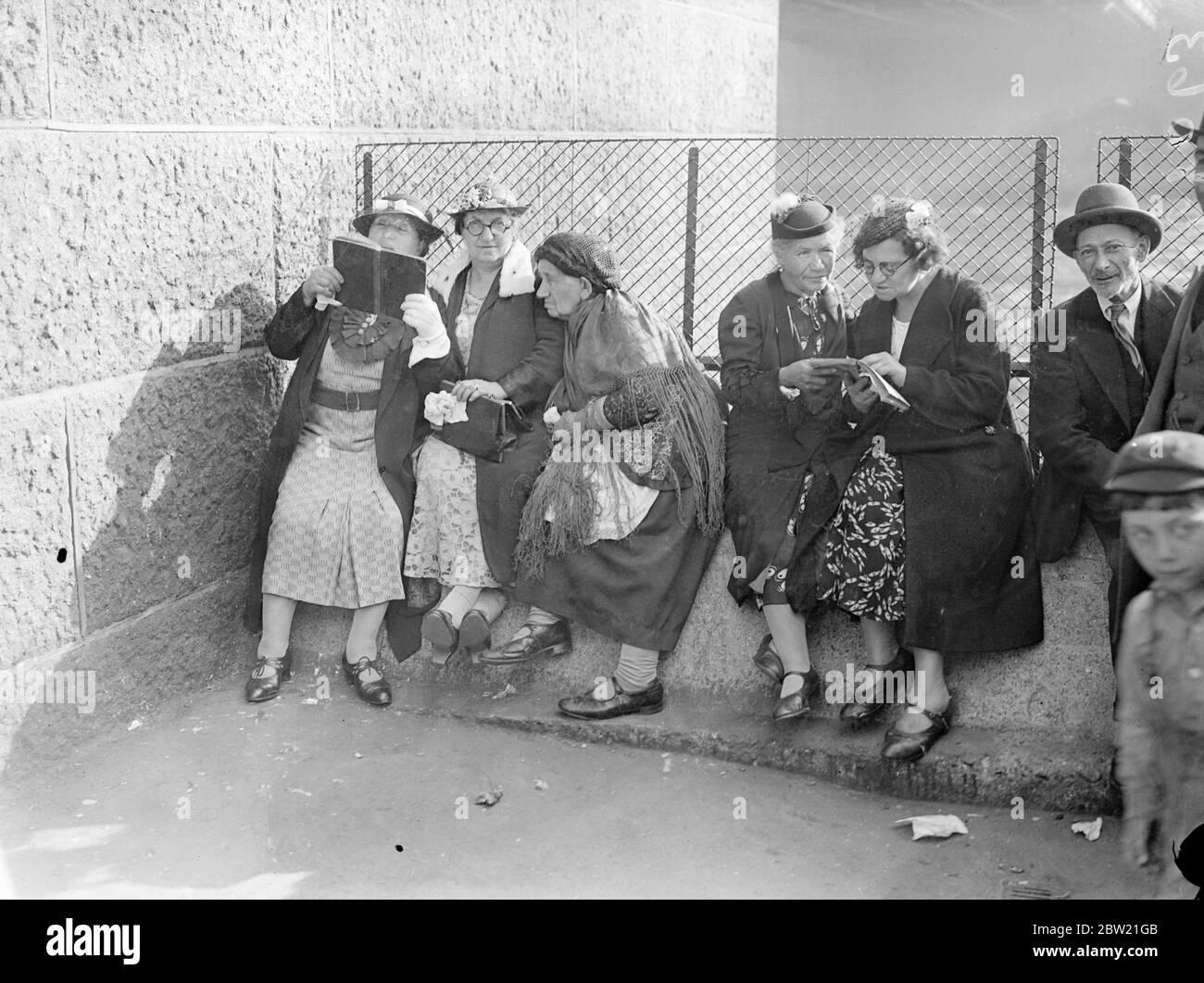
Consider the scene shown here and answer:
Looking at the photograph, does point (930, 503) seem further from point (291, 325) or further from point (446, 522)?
point (291, 325)

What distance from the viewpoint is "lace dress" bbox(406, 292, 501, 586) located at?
5.21 metres

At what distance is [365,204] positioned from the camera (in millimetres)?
6086

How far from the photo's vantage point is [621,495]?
16.4 ft

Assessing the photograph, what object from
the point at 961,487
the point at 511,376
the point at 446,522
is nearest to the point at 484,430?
the point at 511,376

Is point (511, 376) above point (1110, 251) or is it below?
below

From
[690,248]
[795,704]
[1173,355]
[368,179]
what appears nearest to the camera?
[1173,355]

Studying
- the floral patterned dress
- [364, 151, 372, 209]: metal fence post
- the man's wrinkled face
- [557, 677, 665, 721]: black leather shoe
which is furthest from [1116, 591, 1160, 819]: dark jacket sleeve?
[364, 151, 372, 209]: metal fence post

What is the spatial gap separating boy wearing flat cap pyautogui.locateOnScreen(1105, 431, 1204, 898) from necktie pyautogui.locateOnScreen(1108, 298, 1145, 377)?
1.49 m

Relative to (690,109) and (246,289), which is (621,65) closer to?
(690,109)

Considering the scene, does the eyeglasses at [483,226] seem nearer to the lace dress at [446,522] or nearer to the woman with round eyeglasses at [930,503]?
the lace dress at [446,522]

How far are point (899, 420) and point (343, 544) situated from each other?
206cm

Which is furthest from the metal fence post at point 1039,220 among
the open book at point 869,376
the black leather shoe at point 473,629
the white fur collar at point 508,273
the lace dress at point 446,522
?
the black leather shoe at point 473,629

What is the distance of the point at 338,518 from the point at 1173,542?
3.11m

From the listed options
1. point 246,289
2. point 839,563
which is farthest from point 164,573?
point 839,563
